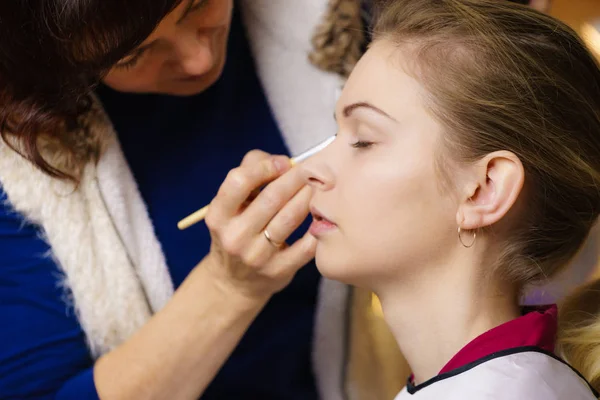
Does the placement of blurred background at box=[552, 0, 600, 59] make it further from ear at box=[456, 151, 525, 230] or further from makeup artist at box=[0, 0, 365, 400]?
ear at box=[456, 151, 525, 230]

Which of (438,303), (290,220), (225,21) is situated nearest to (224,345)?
(290,220)

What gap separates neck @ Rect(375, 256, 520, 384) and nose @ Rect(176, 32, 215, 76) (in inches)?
15.1

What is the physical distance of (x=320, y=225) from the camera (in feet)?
2.87

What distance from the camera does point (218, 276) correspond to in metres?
0.94

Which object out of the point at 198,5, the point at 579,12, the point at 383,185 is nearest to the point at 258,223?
the point at 383,185

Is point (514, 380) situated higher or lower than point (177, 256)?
higher

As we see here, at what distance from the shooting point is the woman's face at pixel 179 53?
0.88m

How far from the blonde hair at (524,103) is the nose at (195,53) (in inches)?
9.4

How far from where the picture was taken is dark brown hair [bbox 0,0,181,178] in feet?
2.61

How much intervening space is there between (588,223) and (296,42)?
1.67 feet

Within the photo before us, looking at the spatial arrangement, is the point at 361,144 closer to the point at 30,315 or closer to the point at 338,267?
the point at 338,267

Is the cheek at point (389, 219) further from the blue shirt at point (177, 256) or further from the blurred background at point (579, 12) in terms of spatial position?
the blurred background at point (579, 12)

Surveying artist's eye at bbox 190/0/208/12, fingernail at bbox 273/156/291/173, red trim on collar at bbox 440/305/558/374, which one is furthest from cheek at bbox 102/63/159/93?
red trim on collar at bbox 440/305/558/374

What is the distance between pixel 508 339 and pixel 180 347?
0.43 meters
